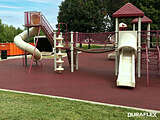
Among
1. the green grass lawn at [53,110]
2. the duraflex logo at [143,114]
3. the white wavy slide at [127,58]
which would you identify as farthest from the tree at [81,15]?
the duraflex logo at [143,114]

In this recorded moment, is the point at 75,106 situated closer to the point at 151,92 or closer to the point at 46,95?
the point at 46,95

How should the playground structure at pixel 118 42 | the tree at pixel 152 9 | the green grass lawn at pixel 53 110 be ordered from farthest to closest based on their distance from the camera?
the tree at pixel 152 9, the playground structure at pixel 118 42, the green grass lawn at pixel 53 110

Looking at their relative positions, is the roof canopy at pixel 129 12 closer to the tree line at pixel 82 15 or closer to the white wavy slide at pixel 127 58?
the white wavy slide at pixel 127 58

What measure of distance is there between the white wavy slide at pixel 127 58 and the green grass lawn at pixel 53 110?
2.76 meters

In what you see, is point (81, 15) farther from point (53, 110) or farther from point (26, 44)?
point (53, 110)

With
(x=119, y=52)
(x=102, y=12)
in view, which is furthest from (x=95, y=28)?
(x=119, y=52)

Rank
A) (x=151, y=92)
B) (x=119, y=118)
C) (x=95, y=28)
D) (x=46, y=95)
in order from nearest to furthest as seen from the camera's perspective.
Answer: (x=119, y=118), (x=46, y=95), (x=151, y=92), (x=95, y=28)

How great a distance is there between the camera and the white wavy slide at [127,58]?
795cm

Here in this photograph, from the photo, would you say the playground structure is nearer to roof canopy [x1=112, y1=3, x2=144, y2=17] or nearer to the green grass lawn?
roof canopy [x1=112, y1=3, x2=144, y2=17]

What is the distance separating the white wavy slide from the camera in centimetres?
795

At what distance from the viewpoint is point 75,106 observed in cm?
549

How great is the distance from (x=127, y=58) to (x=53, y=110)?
4.98m

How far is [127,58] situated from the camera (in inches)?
356

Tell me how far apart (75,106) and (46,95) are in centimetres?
155
